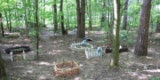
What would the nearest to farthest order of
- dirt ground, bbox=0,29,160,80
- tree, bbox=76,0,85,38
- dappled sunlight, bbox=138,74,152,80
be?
dappled sunlight, bbox=138,74,152,80
dirt ground, bbox=0,29,160,80
tree, bbox=76,0,85,38

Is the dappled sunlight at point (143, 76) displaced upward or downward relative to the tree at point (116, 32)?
downward

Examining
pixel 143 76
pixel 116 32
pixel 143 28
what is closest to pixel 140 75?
A: pixel 143 76

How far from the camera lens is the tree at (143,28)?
9.06m

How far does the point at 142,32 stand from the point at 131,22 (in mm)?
10864

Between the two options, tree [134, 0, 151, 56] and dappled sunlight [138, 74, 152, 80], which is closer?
dappled sunlight [138, 74, 152, 80]

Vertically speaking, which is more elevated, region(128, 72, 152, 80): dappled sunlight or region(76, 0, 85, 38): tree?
region(76, 0, 85, 38): tree

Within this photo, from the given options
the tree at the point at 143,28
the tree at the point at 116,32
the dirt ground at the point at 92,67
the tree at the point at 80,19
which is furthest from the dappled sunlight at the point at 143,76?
the tree at the point at 80,19

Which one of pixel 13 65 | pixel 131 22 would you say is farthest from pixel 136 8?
pixel 13 65

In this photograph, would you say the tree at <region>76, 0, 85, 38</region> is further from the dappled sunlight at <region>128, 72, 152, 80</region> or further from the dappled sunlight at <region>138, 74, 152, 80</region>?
the dappled sunlight at <region>138, 74, 152, 80</region>

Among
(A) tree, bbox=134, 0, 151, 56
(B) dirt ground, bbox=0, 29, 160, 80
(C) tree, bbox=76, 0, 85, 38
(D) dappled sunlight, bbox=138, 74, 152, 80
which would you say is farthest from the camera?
(C) tree, bbox=76, 0, 85, 38

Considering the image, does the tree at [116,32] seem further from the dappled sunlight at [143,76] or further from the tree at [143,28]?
the tree at [143,28]

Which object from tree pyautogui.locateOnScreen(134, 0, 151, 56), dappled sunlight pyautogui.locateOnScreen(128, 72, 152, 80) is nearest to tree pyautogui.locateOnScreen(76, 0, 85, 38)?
tree pyautogui.locateOnScreen(134, 0, 151, 56)

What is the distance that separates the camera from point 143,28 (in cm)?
925

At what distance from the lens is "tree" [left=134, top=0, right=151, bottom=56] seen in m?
9.06
